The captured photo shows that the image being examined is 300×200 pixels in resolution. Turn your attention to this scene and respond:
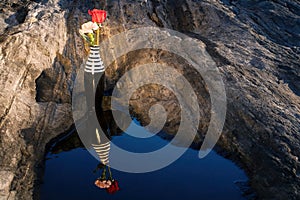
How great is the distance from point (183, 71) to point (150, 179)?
10.1ft

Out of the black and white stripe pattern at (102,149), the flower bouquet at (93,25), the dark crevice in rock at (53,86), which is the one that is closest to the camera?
the black and white stripe pattern at (102,149)

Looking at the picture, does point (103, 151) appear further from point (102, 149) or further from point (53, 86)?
point (53, 86)

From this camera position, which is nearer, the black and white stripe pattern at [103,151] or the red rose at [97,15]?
the black and white stripe pattern at [103,151]

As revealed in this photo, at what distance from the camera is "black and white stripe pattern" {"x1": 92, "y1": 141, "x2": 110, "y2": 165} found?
214 inches

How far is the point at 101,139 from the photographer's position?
600cm

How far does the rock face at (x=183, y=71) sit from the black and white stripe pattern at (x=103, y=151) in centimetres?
86

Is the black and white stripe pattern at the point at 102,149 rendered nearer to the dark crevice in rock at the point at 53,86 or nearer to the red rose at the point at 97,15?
the dark crevice in rock at the point at 53,86

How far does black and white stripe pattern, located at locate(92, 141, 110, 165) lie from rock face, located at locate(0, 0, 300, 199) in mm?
855

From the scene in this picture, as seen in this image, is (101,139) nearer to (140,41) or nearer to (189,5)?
(140,41)

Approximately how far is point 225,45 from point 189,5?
6.93ft

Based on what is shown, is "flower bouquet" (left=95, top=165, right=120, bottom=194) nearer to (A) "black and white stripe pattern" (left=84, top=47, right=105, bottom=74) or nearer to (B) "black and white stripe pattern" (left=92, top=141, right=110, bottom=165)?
(B) "black and white stripe pattern" (left=92, top=141, right=110, bottom=165)

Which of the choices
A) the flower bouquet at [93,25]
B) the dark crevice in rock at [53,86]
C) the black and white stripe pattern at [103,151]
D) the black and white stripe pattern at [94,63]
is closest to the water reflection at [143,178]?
the black and white stripe pattern at [103,151]

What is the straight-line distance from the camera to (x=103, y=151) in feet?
18.6

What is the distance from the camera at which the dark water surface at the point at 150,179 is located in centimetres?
477
